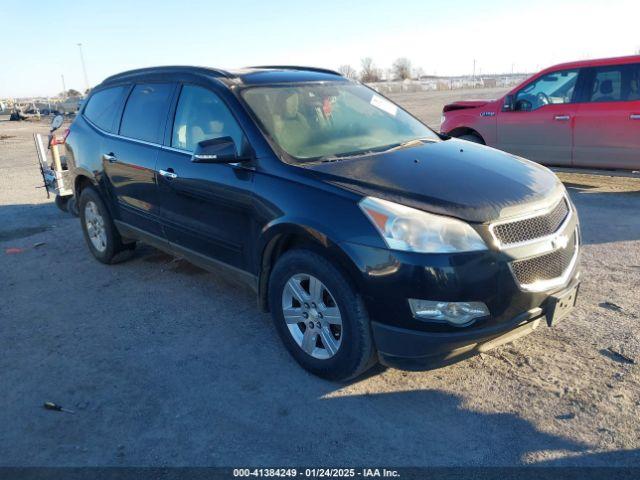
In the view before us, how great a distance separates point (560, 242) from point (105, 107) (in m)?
4.54

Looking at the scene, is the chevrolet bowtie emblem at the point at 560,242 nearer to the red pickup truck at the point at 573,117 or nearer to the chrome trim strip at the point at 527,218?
the chrome trim strip at the point at 527,218

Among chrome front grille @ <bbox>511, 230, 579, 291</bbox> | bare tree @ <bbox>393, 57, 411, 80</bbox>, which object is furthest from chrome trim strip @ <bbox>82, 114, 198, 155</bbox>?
bare tree @ <bbox>393, 57, 411, 80</bbox>

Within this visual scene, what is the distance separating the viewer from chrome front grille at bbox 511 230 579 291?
2.97 meters

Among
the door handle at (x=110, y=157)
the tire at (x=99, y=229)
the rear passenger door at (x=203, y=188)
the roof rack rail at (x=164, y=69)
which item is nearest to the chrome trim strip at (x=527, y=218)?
the rear passenger door at (x=203, y=188)

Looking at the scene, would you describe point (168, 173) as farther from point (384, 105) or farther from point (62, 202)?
point (62, 202)

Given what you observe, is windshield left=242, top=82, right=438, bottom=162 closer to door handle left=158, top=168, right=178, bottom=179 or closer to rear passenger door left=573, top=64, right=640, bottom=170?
door handle left=158, top=168, right=178, bottom=179

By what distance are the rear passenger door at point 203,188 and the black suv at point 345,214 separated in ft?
0.05

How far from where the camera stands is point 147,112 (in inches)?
191

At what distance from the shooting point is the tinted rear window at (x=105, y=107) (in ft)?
17.7

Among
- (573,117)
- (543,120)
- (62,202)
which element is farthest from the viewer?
(543,120)

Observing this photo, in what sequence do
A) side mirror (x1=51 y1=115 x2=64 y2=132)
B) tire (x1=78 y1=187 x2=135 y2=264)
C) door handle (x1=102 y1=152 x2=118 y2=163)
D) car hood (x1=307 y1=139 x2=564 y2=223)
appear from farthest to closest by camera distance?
side mirror (x1=51 y1=115 x2=64 y2=132) < tire (x1=78 y1=187 x2=135 y2=264) < door handle (x1=102 y1=152 x2=118 y2=163) < car hood (x1=307 y1=139 x2=564 y2=223)

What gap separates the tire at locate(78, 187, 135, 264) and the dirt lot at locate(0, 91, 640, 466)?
0.78 meters

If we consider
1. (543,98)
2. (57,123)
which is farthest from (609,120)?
(57,123)

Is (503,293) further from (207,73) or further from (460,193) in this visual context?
(207,73)
